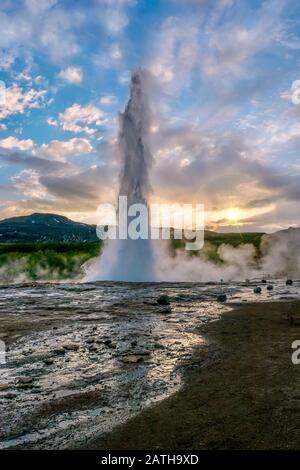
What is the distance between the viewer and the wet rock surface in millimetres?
6112

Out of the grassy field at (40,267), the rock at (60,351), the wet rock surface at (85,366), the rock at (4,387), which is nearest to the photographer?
the wet rock surface at (85,366)

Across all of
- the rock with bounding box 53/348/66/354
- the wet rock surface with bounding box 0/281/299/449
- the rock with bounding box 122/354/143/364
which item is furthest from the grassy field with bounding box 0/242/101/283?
the rock with bounding box 122/354/143/364

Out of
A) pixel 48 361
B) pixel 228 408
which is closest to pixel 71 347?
pixel 48 361

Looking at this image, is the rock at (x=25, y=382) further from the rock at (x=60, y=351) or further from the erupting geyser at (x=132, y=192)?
the erupting geyser at (x=132, y=192)

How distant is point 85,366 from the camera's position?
921 cm

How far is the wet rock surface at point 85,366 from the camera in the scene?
20.1 ft

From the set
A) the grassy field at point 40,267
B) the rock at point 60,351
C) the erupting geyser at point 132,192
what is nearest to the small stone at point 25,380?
the rock at point 60,351

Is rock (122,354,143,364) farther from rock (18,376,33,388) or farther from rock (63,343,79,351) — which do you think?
rock (18,376,33,388)

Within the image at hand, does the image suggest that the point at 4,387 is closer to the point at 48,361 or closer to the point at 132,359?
the point at 48,361

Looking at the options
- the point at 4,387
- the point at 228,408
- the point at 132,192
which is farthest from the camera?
the point at 132,192

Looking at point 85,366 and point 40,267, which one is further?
point 40,267

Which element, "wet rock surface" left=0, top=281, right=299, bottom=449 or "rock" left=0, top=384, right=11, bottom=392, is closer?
"wet rock surface" left=0, top=281, right=299, bottom=449

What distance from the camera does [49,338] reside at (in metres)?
12.5
